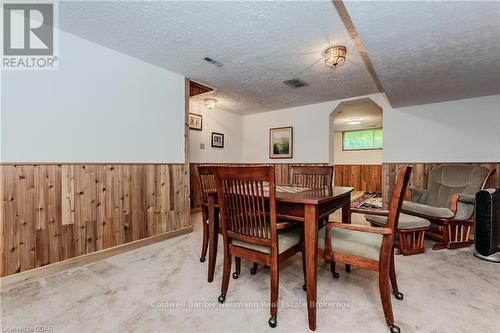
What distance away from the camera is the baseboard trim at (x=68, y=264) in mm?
1879

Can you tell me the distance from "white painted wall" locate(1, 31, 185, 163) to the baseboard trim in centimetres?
99

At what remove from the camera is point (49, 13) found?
1.94 metres

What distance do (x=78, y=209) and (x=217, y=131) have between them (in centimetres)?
327

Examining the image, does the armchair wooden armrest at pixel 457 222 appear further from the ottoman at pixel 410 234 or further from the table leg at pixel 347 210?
the table leg at pixel 347 210

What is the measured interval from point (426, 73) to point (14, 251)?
4.49 metres

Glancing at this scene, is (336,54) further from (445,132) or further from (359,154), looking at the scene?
(359,154)

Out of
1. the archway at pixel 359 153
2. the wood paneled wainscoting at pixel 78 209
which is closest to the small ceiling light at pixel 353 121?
the archway at pixel 359 153

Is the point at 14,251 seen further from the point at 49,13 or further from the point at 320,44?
the point at 320,44

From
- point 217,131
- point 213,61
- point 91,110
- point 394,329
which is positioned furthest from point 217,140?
point 394,329

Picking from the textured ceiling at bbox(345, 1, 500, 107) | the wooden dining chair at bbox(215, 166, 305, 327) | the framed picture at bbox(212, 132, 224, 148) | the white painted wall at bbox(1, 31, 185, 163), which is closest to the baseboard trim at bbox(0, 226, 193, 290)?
the white painted wall at bbox(1, 31, 185, 163)

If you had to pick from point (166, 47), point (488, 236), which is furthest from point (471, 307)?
point (166, 47)

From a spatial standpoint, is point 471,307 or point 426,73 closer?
point 471,307

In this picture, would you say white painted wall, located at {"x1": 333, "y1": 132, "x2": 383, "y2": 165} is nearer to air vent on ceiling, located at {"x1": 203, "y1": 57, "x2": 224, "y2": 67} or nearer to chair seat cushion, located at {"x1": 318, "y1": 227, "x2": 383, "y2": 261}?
air vent on ceiling, located at {"x1": 203, "y1": 57, "x2": 224, "y2": 67}

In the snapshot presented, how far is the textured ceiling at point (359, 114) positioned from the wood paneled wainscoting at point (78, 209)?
3.90 m
